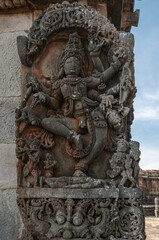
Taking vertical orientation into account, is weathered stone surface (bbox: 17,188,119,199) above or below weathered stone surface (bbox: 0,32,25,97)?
below

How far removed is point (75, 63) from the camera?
281 cm

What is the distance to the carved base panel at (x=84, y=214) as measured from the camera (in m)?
2.37

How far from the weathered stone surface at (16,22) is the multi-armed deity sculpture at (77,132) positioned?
15.6 inches

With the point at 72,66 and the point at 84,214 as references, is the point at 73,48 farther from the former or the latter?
the point at 84,214

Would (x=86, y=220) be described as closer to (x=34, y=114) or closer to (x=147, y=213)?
(x=34, y=114)

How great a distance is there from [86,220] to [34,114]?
1170mm

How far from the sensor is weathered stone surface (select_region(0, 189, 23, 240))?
2736 mm

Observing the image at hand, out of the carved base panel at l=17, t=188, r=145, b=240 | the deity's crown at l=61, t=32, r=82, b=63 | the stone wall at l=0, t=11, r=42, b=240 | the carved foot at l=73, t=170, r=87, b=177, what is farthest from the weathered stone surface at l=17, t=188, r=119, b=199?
the deity's crown at l=61, t=32, r=82, b=63

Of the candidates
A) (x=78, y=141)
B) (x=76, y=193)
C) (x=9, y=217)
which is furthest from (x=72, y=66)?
(x=9, y=217)

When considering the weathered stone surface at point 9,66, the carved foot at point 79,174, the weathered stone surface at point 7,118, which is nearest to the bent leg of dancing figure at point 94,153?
the carved foot at point 79,174

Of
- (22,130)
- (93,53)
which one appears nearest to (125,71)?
(93,53)

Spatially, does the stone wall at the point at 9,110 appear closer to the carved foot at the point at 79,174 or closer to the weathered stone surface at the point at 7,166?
the weathered stone surface at the point at 7,166

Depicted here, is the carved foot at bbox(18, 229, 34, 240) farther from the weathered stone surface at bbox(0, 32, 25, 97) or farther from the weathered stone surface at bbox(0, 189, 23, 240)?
the weathered stone surface at bbox(0, 32, 25, 97)

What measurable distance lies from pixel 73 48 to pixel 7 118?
1124 mm
